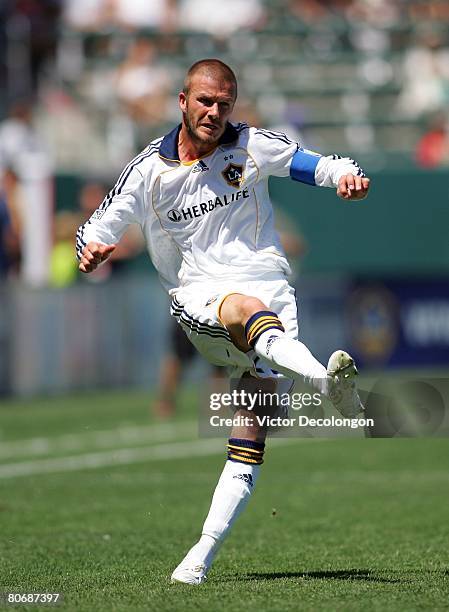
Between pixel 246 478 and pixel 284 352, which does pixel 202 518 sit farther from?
pixel 284 352

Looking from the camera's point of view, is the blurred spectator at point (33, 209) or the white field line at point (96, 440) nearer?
the white field line at point (96, 440)

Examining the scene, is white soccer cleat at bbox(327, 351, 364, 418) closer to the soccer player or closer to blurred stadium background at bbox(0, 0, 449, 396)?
the soccer player

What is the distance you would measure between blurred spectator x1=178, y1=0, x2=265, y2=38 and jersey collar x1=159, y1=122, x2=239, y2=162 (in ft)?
54.3

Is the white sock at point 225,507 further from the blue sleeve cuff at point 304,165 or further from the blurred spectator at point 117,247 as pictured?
the blurred spectator at point 117,247

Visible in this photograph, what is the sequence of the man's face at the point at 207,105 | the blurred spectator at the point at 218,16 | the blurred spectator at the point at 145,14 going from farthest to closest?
the blurred spectator at the point at 218,16 < the blurred spectator at the point at 145,14 < the man's face at the point at 207,105

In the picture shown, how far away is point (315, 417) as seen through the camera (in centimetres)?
666

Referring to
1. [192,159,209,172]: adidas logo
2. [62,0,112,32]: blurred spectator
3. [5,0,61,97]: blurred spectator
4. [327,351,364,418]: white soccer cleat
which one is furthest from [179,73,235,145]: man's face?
[62,0,112,32]: blurred spectator

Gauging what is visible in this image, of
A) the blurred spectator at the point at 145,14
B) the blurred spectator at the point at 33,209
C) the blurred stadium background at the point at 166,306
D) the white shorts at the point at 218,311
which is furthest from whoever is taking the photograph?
the blurred spectator at the point at 145,14

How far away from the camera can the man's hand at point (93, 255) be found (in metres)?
6.13

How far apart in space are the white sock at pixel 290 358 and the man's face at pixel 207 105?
3.37 feet

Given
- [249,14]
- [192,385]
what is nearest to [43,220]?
[192,385]

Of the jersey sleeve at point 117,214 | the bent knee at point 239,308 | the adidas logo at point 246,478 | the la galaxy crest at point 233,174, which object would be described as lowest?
the adidas logo at point 246,478

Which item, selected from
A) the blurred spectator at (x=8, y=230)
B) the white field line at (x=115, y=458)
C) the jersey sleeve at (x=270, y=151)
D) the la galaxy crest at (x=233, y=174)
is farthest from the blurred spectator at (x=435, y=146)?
the la galaxy crest at (x=233, y=174)

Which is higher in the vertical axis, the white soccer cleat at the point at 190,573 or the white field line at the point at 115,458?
the white field line at the point at 115,458
